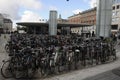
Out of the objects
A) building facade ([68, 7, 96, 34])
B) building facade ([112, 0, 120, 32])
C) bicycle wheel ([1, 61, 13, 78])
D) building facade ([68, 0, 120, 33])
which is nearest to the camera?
bicycle wheel ([1, 61, 13, 78])

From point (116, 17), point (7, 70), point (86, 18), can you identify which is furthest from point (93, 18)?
point (7, 70)

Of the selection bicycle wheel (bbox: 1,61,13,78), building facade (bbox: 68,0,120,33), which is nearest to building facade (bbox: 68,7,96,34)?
building facade (bbox: 68,0,120,33)

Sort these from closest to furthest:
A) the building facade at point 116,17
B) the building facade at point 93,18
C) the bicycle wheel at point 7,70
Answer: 1. the bicycle wheel at point 7,70
2. the building facade at point 116,17
3. the building facade at point 93,18

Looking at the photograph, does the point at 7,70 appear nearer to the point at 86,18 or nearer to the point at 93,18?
the point at 93,18

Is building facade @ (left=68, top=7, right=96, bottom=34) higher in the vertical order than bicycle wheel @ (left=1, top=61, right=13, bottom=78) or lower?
higher

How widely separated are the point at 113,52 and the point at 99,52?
1462mm

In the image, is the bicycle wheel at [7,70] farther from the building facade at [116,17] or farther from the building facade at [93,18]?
the building facade at [116,17]

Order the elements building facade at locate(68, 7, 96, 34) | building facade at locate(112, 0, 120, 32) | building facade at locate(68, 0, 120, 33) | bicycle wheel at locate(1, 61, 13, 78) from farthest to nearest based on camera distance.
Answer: building facade at locate(68, 7, 96, 34), building facade at locate(68, 0, 120, 33), building facade at locate(112, 0, 120, 32), bicycle wheel at locate(1, 61, 13, 78)

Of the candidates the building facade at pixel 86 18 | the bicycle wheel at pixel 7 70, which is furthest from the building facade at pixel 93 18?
the bicycle wheel at pixel 7 70

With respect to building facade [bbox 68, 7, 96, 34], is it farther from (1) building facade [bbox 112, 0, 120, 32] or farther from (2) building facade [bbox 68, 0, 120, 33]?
(1) building facade [bbox 112, 0, 120, 32]

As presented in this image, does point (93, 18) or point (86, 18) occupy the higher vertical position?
point (86, 18)

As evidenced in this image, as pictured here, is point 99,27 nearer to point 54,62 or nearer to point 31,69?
point 54,62

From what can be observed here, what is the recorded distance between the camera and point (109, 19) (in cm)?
1334

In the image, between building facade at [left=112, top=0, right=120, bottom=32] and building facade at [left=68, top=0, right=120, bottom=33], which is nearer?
building facade at [left=112, top=0, right=120, bottom=32]
